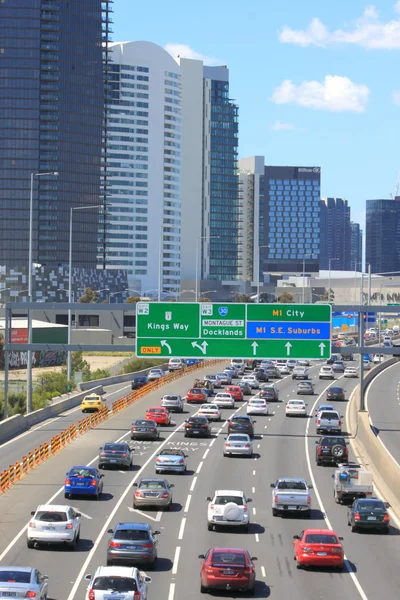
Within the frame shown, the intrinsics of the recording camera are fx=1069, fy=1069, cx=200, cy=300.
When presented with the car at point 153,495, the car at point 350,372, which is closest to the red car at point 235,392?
the car at point 350,372

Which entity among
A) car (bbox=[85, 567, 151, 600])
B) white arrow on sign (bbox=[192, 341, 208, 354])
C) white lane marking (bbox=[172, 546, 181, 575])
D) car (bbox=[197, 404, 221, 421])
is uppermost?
white arrow on sign (bbox=[192, 341, 208, 354])

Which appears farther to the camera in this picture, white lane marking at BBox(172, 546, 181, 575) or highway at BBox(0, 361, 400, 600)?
white lane marking at BBox(172, 546, 181, 575)

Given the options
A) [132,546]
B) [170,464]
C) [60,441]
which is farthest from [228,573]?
[60,441]

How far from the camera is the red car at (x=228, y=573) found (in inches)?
1042

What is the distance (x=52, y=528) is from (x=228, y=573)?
Result: 23.8ft

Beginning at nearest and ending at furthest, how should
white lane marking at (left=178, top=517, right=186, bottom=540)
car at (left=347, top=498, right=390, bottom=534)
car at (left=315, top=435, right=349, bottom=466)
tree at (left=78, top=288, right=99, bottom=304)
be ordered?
1. white lane marking at (left=178, top=517, right=186, bottom=540)
2. car at (left=347, top=498, right=390, bottom=534)
3. car at (left=315, top=435, right=349, bottom=466)
4. tree at (left=78, top=288, right=99, bottom=304)

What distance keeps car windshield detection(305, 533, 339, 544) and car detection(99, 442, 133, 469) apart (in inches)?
778

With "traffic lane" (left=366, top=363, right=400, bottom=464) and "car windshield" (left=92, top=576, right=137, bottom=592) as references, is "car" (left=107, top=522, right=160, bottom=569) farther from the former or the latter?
"traffic lane" (left=366, top=363, right=400, bottom=464)

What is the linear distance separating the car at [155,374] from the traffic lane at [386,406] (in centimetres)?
1971

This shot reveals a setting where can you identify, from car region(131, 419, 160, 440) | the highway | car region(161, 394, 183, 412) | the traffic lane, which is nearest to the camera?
the highway

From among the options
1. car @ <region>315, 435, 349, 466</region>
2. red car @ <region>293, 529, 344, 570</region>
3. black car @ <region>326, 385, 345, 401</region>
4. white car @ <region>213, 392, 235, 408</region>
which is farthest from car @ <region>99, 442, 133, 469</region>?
black car @ <region>326, 385, 345, 401</region>

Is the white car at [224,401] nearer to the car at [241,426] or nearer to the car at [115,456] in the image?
the car at [241,426]

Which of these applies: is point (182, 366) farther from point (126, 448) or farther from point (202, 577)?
point (202, 577)

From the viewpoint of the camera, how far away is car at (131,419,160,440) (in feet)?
195
